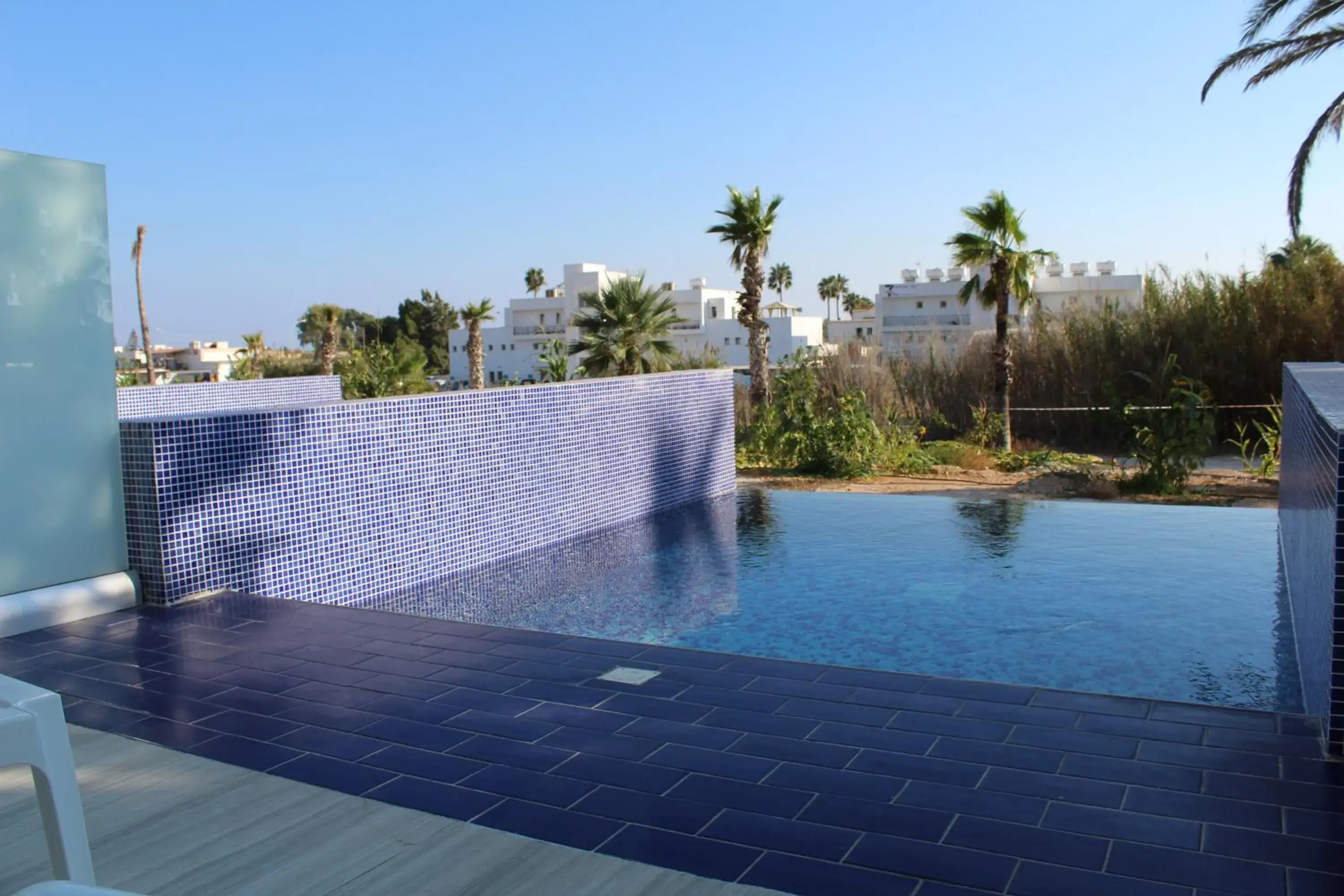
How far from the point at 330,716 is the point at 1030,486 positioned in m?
9.31

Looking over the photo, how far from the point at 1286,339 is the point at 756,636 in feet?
45.6

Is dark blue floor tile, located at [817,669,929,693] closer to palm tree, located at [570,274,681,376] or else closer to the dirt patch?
the dirt patch

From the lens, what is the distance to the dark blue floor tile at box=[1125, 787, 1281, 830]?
2.79 metres

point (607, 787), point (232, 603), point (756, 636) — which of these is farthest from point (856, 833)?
point (232, 603)

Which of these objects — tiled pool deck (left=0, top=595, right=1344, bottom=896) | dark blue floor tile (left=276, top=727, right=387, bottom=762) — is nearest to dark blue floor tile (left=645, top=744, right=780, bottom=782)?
tiled pool deck (left=0, top=595, right=1344, bottom=896)

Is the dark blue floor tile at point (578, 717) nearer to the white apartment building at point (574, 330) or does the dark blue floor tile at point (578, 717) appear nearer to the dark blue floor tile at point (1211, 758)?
the dark blue floor tile at point (1211, 758)

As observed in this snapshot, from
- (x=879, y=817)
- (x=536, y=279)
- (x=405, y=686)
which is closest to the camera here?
(x=879, y=817)

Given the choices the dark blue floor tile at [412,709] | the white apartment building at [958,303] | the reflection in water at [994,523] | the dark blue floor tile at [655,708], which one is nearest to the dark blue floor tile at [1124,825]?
the dark blue floor tile at [655,708]

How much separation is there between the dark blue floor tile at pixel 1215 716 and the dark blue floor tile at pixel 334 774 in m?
2.68

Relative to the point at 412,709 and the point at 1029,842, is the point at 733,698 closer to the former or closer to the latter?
the point at 412,709

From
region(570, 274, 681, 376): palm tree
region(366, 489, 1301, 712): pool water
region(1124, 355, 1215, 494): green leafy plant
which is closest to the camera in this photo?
region(366, 489, 1301, 712): pool water

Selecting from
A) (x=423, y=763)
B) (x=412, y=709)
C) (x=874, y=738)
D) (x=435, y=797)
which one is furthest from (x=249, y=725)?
(x=874, y=738)

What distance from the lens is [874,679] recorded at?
4160 mm

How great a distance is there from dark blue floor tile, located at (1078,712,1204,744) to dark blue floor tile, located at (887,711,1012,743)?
290mm
